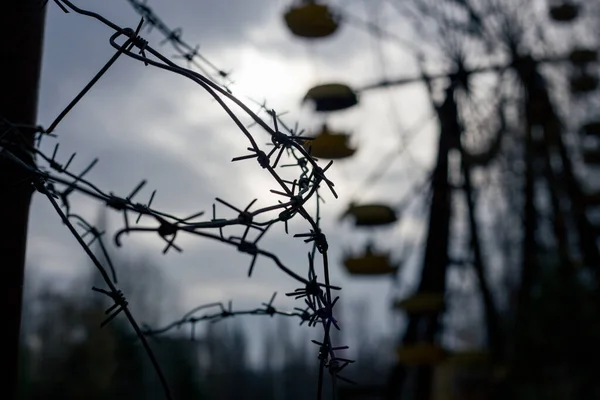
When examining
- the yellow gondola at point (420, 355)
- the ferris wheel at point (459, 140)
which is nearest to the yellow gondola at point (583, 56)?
the ferris wheel at point (459, 140)

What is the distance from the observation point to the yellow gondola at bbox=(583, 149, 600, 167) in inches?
389

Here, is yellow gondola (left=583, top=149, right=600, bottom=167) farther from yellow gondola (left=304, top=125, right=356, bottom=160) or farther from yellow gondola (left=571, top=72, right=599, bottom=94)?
yellow gondola (left=304, top=125, right=356, bottom=160)

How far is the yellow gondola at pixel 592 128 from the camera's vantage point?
871 cm

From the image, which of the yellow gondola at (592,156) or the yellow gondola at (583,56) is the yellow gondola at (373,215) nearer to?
the yellow gondola at (583,56)

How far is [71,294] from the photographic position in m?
25.0

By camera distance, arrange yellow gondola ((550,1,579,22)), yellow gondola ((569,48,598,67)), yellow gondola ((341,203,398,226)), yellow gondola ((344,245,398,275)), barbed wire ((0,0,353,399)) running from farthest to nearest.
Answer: yellow gondola ((550,1,579,22)), yellow gondola ((569,48,598,67)), yellow gondola ((344,245,398,275)), yellow gondola ((341,203,398,226)), barbed wire ((0,0,353,399))

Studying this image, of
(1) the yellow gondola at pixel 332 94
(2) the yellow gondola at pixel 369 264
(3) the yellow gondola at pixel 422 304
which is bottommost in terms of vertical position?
(3) the yellow gondola at pixel 422 304

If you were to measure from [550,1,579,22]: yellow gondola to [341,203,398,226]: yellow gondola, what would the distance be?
15.2ft

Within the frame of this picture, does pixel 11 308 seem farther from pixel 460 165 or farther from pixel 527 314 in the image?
pixel 527 314

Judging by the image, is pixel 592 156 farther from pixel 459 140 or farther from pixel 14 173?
pixel 14 173

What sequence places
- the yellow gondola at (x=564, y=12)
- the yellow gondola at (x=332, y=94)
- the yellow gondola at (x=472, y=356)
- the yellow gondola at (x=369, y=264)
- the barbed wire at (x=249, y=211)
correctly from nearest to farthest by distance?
the barbed wire at (x=249, y=211) → the yellow gondola at (x=332, y=94) → the yellow gondola at (x=369, y=264) → the yellow gondola at (x=472, y=356) → the yellow gondola at (x=564, y=12)

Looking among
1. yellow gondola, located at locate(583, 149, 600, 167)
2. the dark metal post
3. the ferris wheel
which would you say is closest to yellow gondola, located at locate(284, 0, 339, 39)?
the ferris wheel

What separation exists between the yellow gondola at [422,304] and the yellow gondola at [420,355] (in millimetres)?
292

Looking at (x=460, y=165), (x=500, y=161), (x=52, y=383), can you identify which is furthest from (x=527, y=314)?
(x=52, y=383)
